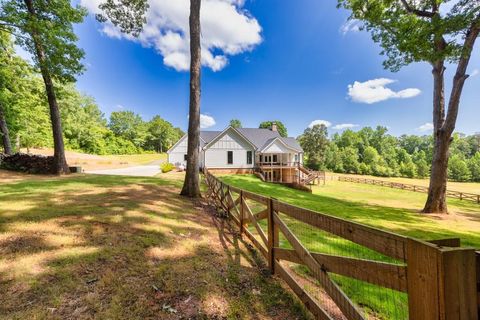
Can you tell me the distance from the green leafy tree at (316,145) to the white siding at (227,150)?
25.6 metres

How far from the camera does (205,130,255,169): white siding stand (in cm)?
2684

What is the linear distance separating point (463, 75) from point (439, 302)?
1399 cm

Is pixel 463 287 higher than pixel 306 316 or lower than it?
higher

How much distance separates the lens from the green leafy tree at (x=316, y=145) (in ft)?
160

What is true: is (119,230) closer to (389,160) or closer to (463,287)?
(463,287)

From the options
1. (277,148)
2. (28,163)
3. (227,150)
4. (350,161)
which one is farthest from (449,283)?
(350,161)

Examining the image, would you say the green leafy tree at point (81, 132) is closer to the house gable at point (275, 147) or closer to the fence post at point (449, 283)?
the house gable at point (275, 147)

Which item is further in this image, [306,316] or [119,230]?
[119,230]

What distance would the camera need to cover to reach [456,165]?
4866 centimetres

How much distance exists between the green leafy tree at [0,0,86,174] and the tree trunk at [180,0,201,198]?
6.54 metres

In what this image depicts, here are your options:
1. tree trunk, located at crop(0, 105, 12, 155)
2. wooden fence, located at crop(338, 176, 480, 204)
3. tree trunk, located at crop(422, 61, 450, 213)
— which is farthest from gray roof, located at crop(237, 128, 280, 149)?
tree trunk, located at crop(0, 105, 12, 155)

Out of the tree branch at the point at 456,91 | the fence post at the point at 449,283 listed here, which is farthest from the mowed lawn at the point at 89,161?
the tree branch at the point at 456,91

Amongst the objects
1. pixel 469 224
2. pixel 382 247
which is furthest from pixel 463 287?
pixel 469 224

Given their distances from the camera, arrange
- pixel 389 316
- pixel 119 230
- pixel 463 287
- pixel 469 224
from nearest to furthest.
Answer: pixel 463 287 < pixel 389 316 < pixel 119 230 < pixel 469 224
